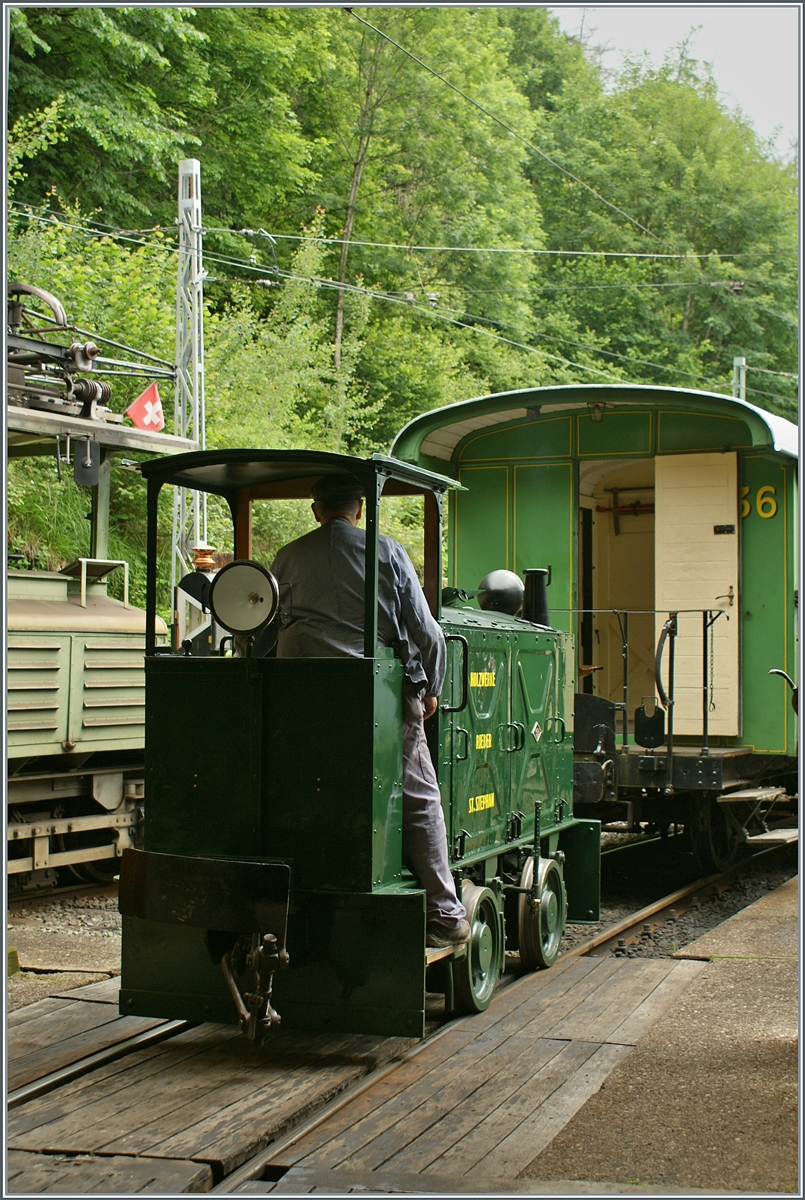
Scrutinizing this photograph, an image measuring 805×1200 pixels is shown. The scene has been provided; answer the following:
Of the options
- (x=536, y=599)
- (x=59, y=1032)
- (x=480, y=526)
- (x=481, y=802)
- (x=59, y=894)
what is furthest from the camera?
(x=480, y=526)

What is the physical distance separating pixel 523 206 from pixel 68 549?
21.2m

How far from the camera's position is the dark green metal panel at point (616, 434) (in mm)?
9891

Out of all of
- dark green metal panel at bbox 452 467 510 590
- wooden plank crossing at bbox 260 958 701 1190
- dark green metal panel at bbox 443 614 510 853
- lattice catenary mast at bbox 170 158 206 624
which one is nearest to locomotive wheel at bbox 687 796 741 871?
dark green metal panel at bbox 452 467 510 590

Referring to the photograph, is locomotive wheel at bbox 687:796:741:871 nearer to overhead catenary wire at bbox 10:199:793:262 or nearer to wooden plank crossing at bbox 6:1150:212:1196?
wooden plank crossing at bbox 6:1150:212:1196

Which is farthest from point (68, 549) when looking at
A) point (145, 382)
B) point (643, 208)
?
point (643, 208)

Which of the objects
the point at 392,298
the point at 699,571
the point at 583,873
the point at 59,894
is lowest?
the point at 59,894

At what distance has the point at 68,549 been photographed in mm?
16250

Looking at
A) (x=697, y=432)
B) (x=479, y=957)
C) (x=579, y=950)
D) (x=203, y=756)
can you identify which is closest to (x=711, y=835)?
(x=579, y=950)

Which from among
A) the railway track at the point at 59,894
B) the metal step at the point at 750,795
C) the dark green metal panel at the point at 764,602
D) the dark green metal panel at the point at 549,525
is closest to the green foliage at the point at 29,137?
the dark green metal panel at the point at 549,525

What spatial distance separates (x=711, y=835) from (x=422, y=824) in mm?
5826

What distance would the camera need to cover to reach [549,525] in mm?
10211

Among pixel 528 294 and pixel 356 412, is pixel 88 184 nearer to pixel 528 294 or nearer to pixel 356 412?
pixel 356 412

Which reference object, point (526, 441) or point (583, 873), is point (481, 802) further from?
point (526, 441)

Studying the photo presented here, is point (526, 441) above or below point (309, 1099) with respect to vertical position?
above
